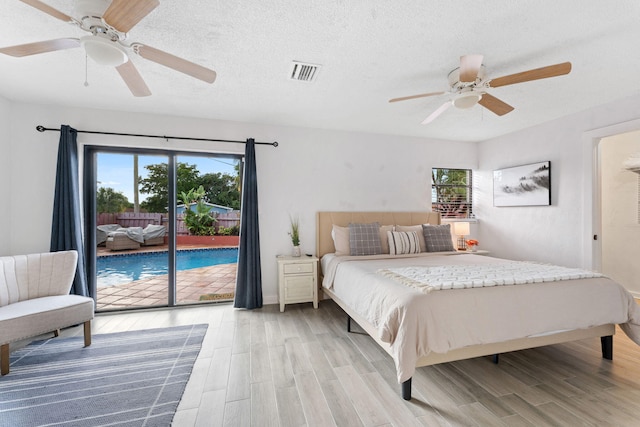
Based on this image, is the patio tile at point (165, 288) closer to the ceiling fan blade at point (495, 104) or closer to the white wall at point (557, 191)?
the ceiling fan blade at point (495, 104)

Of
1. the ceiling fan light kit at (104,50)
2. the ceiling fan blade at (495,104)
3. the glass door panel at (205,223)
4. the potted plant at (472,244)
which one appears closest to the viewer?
the ceiling fan light kit at (104,50)

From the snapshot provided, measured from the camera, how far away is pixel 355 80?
2631mm

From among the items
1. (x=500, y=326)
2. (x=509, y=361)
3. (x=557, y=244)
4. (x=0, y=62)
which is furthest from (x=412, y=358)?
(x=0, y=62)

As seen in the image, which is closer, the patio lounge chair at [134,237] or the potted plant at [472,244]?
the patio lounge chair at [134,237]

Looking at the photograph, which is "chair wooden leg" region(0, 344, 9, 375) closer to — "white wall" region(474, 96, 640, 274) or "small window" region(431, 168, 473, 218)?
"small window" region(431, 168, 473, 218)

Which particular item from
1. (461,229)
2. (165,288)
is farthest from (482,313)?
(165,288)

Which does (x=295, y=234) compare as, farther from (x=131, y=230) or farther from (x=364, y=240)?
(x=131, y=230)

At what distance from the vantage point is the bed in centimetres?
180

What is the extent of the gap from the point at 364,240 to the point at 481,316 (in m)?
1.86

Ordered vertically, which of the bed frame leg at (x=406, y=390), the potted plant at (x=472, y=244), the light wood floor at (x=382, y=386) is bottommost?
the light wood floor at (x=382, y=386)

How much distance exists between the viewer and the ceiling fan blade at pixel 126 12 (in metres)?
1.36

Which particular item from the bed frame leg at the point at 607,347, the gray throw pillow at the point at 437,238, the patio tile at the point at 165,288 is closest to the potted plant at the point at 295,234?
the patio tile at the point at 165,288

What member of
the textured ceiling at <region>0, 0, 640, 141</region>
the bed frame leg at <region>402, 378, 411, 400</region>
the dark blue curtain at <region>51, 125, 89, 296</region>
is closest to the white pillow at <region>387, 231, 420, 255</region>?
the textured ceiling at <region>0, 0, 640, 141</region>

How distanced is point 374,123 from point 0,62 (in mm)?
3789
